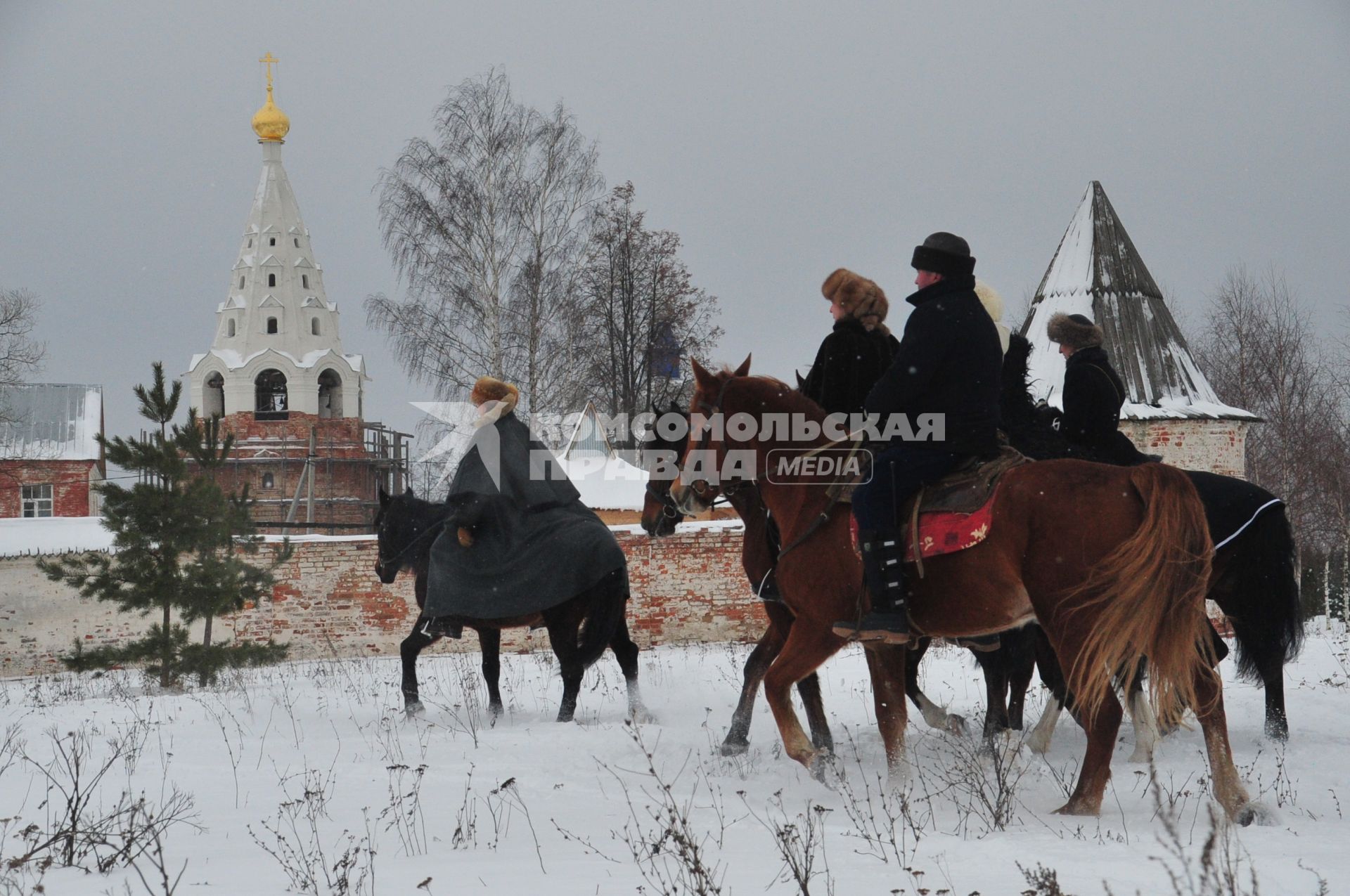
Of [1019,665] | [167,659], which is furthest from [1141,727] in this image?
[167,659]

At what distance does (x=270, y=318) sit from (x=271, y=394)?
2.70 m

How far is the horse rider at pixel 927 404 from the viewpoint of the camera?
505 centimetres

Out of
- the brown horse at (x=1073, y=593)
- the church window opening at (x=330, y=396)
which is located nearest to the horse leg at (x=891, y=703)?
the brown horse at (x=1073, y=593)

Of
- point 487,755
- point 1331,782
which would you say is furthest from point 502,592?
point 1331,782

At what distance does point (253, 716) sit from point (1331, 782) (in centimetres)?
659

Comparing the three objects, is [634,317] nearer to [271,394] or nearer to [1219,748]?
[271,394]

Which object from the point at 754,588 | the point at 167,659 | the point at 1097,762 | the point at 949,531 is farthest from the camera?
the point at 167,659

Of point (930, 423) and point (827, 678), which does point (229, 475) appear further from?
point (930, 423)

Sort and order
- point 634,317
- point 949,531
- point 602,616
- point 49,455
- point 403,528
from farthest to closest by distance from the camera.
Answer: point 49,455 < point 634,317 < point 403,528 < point 602,616 < point 949,531

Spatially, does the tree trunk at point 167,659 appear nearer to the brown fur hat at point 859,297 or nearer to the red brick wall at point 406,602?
the red brick wall at point 406,602

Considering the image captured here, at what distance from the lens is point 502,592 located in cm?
771

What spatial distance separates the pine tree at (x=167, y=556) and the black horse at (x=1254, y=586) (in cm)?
949

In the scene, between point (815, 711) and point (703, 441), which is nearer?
point (703, 441)

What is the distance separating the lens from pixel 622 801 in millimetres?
5207
